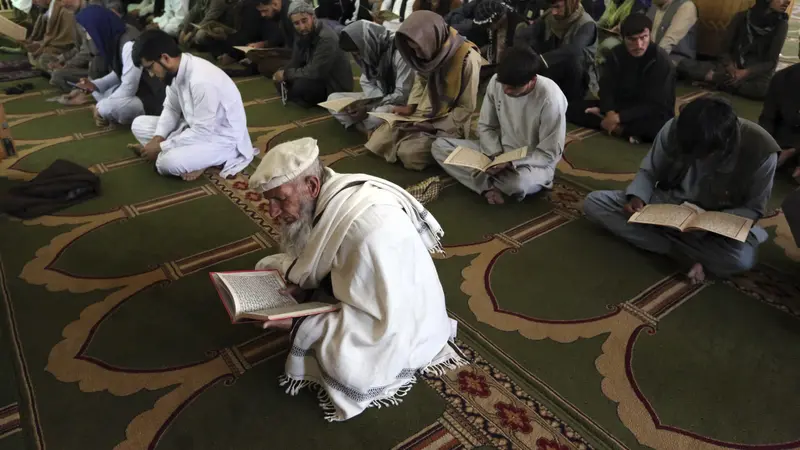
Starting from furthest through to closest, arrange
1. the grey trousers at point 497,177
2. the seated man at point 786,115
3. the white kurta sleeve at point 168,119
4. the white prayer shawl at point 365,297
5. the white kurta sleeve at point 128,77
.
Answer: the white kurta sleeve at point 128,77, the white kurta sleeve at point 168,119, the seated man at point 786,115, the grey trousers at point 497,177, the white prayer shawl at point 365,297

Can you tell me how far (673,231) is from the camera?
2.41 meters

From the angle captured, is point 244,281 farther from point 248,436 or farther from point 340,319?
point 248,436

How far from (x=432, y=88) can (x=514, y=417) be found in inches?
89.5

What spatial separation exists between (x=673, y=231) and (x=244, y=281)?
1.80 meters

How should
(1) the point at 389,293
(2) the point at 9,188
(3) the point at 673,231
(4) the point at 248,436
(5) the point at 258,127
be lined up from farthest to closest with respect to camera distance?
(5) the point at 258,127 → (2) the point at 9,188 → (3) the point at 673,231 → (4) the point at 248,436 → (1) the point at 389,293

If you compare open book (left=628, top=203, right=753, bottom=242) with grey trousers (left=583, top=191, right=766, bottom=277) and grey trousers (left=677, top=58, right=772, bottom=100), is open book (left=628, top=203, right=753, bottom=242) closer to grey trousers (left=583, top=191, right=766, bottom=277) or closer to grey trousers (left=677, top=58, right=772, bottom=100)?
grey trousers (left=583, top=191, right=766, bottom=277)

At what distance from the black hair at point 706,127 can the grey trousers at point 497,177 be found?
2.86 feet

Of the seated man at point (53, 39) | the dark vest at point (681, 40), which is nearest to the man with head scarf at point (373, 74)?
the dark vest at point (681, 40)

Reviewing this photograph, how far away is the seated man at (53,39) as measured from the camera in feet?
18.8

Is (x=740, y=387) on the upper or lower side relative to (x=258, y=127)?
upper

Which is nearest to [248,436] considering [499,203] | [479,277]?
[479,277]

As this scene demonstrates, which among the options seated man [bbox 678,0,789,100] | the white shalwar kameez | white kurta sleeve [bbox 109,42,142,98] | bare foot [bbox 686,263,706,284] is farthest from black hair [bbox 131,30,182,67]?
seated man [bbox 678,0,789,100]

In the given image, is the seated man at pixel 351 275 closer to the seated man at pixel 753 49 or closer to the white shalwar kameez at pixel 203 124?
the white shalwar kameez at pixel 203 124

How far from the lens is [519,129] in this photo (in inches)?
119
